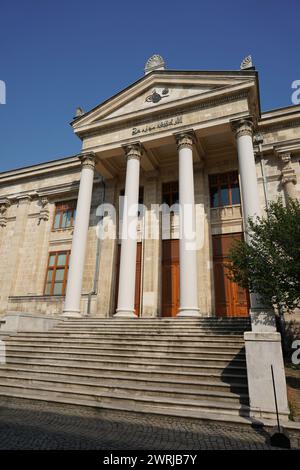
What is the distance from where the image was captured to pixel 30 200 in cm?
2278

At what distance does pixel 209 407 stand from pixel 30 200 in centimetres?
2042

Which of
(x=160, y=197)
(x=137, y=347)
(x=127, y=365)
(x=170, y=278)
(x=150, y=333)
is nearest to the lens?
(x=127, y=365)

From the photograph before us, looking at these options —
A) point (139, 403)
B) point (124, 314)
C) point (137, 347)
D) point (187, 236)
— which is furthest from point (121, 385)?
point (187, 236)

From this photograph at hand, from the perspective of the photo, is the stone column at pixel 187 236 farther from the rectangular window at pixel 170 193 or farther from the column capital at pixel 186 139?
the rectangular window at pixel 170 193

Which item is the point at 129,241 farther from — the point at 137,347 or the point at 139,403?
the point at 139,403

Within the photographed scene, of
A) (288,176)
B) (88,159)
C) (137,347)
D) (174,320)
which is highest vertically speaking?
(88,159)

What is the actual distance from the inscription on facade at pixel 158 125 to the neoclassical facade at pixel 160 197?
0.22 ft

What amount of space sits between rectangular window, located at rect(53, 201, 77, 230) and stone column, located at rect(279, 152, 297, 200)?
1377 centimetres

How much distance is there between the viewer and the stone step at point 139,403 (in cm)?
659

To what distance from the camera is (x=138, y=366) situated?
894cm

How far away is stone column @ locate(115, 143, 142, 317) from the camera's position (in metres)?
13.5

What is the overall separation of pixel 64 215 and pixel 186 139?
35.7 ft

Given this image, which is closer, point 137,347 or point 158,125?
point 137,347
